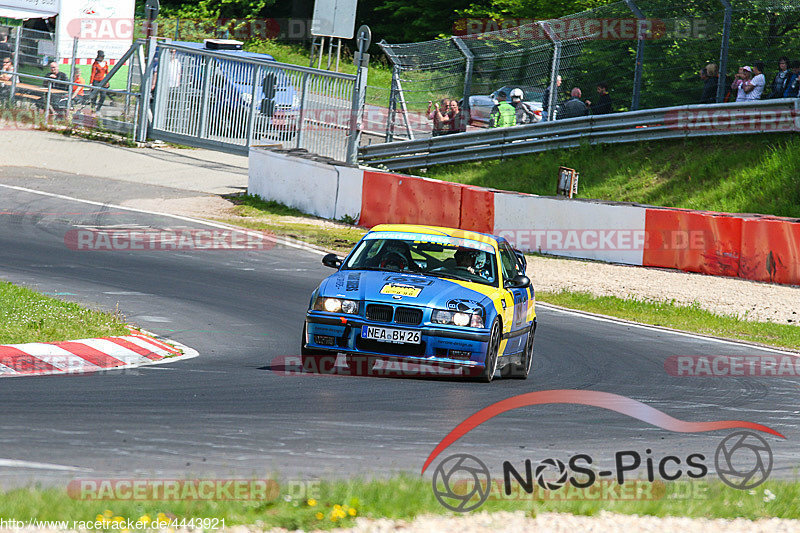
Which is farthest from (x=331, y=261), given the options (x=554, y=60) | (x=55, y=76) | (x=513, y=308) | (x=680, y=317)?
(x=55, y=76)

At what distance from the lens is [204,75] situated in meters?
26.7

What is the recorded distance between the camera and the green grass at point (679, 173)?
19.9m

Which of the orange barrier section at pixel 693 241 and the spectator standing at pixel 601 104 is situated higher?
the spectator standing at pixel 601 104

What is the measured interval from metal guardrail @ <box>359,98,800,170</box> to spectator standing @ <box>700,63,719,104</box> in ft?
0.82

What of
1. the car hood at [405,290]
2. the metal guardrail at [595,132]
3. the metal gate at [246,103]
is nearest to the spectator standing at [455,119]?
the metal guardrail at [595,132]

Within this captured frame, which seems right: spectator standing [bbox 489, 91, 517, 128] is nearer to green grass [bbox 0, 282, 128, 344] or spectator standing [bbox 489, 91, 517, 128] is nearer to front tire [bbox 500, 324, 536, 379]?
front tire [bbox 500, 324, 536, 379]

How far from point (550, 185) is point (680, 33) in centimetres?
423

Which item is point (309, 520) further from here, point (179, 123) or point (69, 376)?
point (179, 123)

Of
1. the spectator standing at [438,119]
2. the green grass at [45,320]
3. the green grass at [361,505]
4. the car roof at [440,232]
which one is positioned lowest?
the green grass at [45,320]

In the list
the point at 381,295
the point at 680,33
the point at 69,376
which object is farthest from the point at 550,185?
the point at 69,376

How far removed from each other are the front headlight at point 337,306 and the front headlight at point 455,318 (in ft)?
2.24

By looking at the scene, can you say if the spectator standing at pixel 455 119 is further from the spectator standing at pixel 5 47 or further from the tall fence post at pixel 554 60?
the spectator standing at pixel 5 47

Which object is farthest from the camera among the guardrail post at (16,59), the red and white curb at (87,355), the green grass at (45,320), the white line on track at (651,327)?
the guardrail post at (16,59)

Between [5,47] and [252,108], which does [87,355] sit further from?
[5,47]
